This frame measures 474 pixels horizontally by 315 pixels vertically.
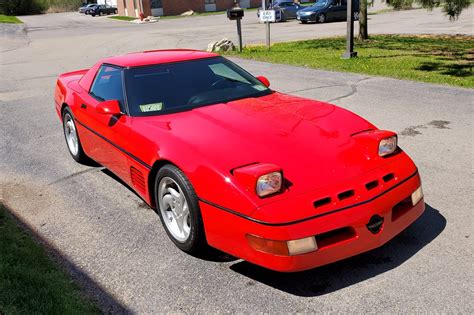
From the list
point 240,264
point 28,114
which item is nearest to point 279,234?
point 240,264

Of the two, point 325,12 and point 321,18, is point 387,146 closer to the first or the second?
point 325,12

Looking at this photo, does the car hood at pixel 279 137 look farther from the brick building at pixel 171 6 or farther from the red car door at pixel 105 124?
the brick building at pixel 171 6

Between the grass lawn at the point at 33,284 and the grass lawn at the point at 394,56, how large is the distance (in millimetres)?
8319

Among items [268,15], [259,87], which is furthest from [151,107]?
[268,15]

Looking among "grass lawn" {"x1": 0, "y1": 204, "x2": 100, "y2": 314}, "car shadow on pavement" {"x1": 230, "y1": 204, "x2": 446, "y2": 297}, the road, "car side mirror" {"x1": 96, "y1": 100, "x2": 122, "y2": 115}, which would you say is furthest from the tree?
"grass lawn" {"x1": 0, "y1": 204, "x2": 100, "y2": 314}

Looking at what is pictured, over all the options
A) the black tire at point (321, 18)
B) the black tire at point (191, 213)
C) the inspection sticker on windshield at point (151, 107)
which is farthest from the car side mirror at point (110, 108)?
the black tire at point (321, 18)

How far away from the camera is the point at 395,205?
3.10m

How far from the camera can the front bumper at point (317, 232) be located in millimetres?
2744

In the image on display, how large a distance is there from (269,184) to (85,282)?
1483 millimetres

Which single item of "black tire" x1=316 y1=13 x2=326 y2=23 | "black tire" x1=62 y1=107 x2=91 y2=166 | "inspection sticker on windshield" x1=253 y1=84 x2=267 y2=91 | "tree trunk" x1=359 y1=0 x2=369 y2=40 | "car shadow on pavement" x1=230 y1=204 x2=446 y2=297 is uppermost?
"black tire" x1=316 y1=13 x2=326 y2=23

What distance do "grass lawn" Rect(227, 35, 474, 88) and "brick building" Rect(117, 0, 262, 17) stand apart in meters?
35.4

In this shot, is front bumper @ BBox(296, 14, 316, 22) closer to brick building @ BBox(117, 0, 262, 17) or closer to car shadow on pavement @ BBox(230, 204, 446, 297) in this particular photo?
brick building @ BBox(117, 0, 262, 17)

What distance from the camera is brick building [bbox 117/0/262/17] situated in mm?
49875

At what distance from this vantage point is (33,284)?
298 centimetres
